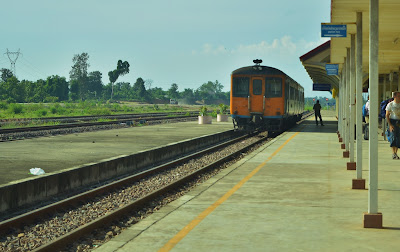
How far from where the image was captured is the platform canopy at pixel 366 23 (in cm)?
886

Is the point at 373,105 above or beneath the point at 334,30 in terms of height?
beneath

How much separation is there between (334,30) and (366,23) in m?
1.43

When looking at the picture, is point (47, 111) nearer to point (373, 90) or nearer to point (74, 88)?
point (373, 90)

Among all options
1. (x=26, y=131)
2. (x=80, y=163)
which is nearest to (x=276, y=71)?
(x=26, y=131)

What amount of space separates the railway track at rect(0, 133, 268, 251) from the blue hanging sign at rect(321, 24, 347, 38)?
4049 millimetres

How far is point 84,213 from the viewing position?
8.88 metres

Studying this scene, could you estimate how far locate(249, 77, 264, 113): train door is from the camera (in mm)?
25797

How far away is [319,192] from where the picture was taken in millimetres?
9109

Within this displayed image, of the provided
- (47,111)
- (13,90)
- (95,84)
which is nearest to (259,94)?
(47,111)

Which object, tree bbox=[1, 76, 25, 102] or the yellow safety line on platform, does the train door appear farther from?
tree bbox=[1, 76, 25, 102]

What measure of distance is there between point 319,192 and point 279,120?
17.5 m

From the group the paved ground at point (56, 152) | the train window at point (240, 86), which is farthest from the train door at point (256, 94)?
the paved ground at point (56, 152)

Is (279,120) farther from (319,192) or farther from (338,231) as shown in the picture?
(338,231)

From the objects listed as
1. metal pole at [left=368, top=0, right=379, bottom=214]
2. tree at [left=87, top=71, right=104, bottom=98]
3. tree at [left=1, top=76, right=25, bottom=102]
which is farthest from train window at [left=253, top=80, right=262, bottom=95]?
tree at [left=87, top=71, right=104, bottom=98]
